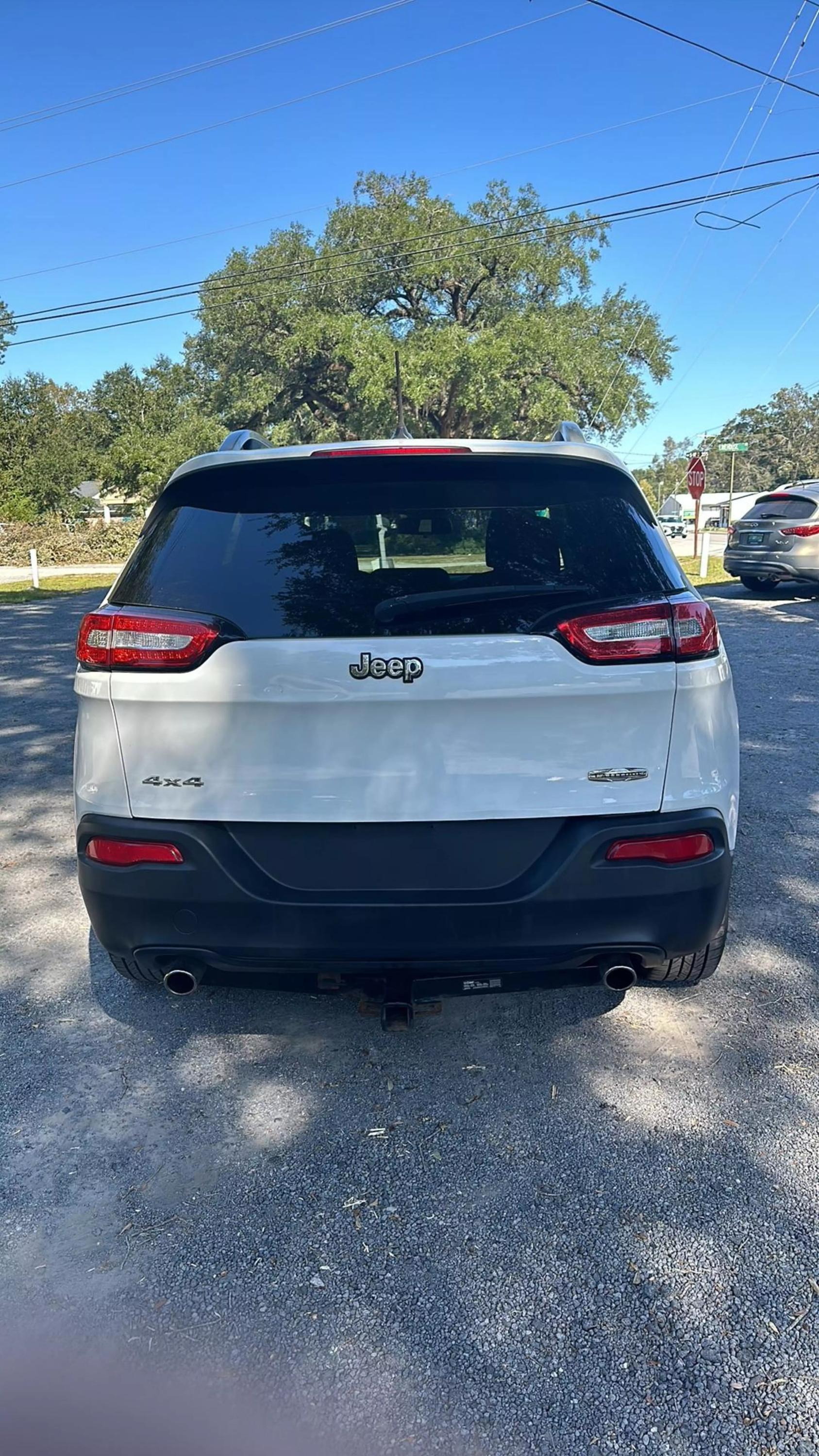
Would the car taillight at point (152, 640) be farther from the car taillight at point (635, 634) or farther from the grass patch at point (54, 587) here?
the grass patch at point (54, 587)

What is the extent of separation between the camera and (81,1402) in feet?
5.70

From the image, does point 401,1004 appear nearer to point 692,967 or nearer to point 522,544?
point 692,967

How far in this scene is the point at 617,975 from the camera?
2.43 metres

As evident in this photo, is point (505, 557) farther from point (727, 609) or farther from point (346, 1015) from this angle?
point (727, 609)

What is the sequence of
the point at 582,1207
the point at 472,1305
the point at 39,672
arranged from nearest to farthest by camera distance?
the point at 472,1305 < the point at 582,1207 < the point at 39,672

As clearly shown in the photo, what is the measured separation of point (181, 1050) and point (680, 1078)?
59.7 inches

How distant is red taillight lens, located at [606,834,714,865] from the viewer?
7.44ft

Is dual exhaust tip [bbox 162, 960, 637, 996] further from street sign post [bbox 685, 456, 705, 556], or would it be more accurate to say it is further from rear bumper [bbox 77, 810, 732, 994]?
Answer: street sign post [bbox 685, 456, 705, 556]

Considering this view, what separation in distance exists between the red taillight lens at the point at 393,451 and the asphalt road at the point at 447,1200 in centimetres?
178

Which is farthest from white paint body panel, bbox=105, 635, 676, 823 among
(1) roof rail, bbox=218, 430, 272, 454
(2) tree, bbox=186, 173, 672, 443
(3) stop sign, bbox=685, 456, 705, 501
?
(2) tree, bbox=186, 173, 672, 443

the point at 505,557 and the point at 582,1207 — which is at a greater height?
the point at 505,557

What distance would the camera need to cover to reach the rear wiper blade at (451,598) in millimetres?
2238

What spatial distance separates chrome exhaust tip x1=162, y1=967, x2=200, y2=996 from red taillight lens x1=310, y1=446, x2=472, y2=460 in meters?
1.41

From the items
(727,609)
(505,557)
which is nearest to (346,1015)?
(505,557)
